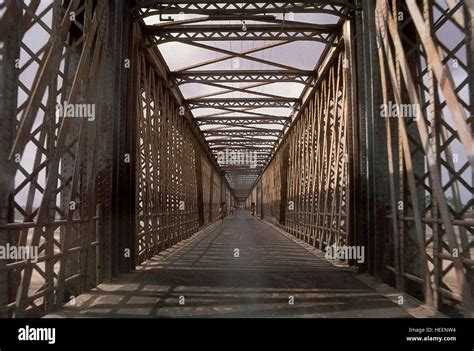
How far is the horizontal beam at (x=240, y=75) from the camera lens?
54.0 feet

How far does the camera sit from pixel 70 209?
702cm

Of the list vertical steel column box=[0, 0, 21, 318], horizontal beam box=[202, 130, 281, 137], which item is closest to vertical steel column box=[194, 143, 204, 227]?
horizontal beam box=[202, 130, 281, 137]

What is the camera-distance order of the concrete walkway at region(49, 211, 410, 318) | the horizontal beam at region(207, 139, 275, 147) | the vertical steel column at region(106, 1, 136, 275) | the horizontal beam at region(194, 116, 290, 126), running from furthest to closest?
the horizontal beam at region(207, 139, 275, 147) → the horizontal beam at region(194, 116, 290, 126) → the vertical steel column at region(106, 1, 136, 275) → the concrete walkway at region(49, 211, 410, 318)

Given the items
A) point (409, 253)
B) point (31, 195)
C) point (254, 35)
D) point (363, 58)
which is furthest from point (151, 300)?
point (254, 35)

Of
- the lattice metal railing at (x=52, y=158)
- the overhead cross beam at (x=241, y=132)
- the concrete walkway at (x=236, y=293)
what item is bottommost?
the concrete walkway at (x=236, y=293)

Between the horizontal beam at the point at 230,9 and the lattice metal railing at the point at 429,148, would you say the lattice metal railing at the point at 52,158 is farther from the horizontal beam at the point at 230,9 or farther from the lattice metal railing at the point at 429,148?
the lattice metal railing at the point at 429,148

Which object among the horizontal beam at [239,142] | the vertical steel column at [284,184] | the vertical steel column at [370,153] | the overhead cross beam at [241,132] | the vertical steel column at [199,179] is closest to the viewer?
the vertical steel column at [370,153]

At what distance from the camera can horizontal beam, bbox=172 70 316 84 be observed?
16.5 meters

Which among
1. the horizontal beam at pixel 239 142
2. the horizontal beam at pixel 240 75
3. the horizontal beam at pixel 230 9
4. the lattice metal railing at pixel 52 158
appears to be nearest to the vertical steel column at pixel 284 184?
the horizontal beam at pixel 239 142

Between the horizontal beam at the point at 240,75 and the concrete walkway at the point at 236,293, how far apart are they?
26.9ft

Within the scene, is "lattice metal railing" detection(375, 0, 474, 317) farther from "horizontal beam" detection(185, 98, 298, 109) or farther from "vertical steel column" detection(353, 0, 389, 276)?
"horizontal beam" detection(185, 98, 298, 109)

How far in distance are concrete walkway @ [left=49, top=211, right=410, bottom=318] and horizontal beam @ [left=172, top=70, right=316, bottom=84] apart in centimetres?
821

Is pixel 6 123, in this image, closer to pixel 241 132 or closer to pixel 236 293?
pixel 236 293

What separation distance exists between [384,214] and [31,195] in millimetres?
6626
